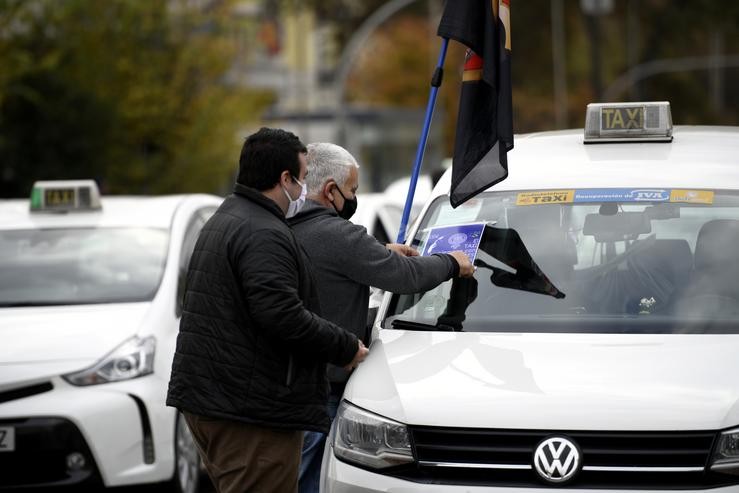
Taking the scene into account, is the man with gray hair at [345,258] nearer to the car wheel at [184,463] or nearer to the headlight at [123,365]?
the headlight at [123,365]

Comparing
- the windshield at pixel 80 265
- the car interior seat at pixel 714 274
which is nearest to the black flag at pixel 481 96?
the car interior seat at pixel 714 274

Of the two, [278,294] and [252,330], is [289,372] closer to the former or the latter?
[252,330]

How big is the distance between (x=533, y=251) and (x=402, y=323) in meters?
0.58

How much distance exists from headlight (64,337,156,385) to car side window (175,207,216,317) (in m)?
0.40

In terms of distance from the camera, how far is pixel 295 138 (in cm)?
470

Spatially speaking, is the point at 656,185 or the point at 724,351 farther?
the point at 656,185

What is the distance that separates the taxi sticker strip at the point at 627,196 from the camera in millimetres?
5289

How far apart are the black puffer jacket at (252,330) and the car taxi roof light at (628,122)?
179 centimetres

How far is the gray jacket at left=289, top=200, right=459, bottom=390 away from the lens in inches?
196

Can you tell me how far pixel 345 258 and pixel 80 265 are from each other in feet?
10.9

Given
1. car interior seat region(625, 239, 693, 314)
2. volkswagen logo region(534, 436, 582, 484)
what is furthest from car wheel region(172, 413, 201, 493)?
volkswagen logo region(534, 436, 582, 484)

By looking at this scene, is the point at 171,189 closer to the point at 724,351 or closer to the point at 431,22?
the point at 724,351

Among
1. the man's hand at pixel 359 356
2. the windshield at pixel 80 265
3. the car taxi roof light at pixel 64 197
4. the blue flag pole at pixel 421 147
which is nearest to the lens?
the man's hand at pixel 359 356

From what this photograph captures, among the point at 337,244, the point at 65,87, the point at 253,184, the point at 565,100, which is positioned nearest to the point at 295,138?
the point at 253,184
